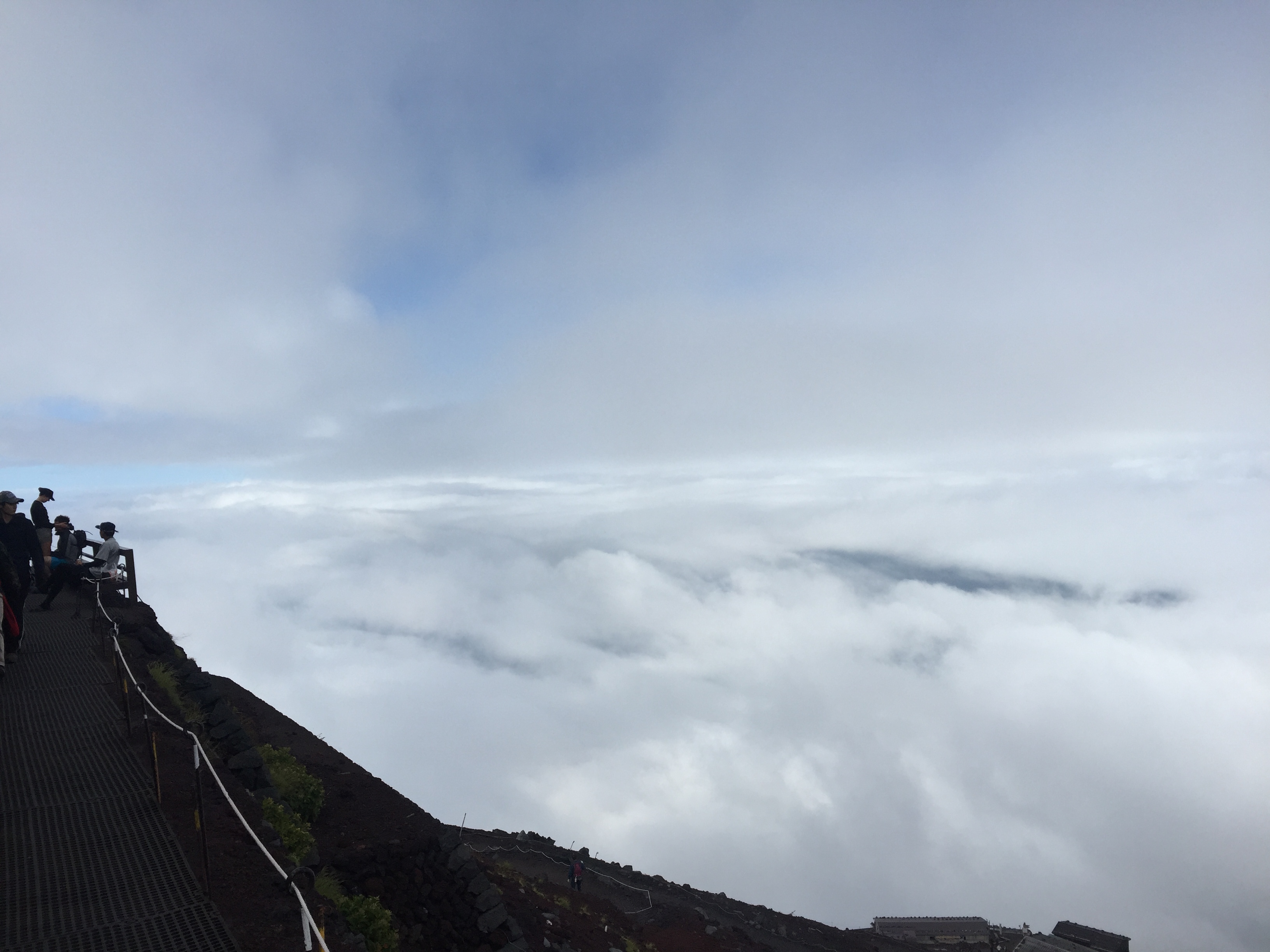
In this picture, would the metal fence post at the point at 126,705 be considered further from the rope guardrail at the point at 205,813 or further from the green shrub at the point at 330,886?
the green shrub at the point at 330,886

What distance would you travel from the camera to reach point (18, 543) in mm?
15617

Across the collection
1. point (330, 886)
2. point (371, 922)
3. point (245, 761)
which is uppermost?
point (245, 761)

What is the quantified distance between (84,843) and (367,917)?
3408mm

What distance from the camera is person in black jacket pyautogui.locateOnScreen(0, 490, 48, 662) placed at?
45.6 ft

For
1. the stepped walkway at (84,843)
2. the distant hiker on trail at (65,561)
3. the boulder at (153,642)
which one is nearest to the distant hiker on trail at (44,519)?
the distant hiker on trail at (65,561)

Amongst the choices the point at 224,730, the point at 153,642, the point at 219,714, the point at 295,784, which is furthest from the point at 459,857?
the point at 153,642

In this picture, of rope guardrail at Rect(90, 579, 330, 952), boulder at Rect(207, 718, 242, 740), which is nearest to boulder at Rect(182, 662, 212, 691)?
rope guardrail at Rect(90, 579, 330, 952)

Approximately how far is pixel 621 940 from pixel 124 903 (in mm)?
14997

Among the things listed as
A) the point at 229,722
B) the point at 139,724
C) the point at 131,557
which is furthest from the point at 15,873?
the point at 131,557

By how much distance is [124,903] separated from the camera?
697 centimetres

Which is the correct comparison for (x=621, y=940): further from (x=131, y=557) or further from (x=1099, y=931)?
(x=1099, y=931)

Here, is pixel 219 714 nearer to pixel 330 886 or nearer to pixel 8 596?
pixel 8 596

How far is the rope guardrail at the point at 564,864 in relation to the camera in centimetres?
2806

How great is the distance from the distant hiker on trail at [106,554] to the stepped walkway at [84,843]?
559 centimetres
